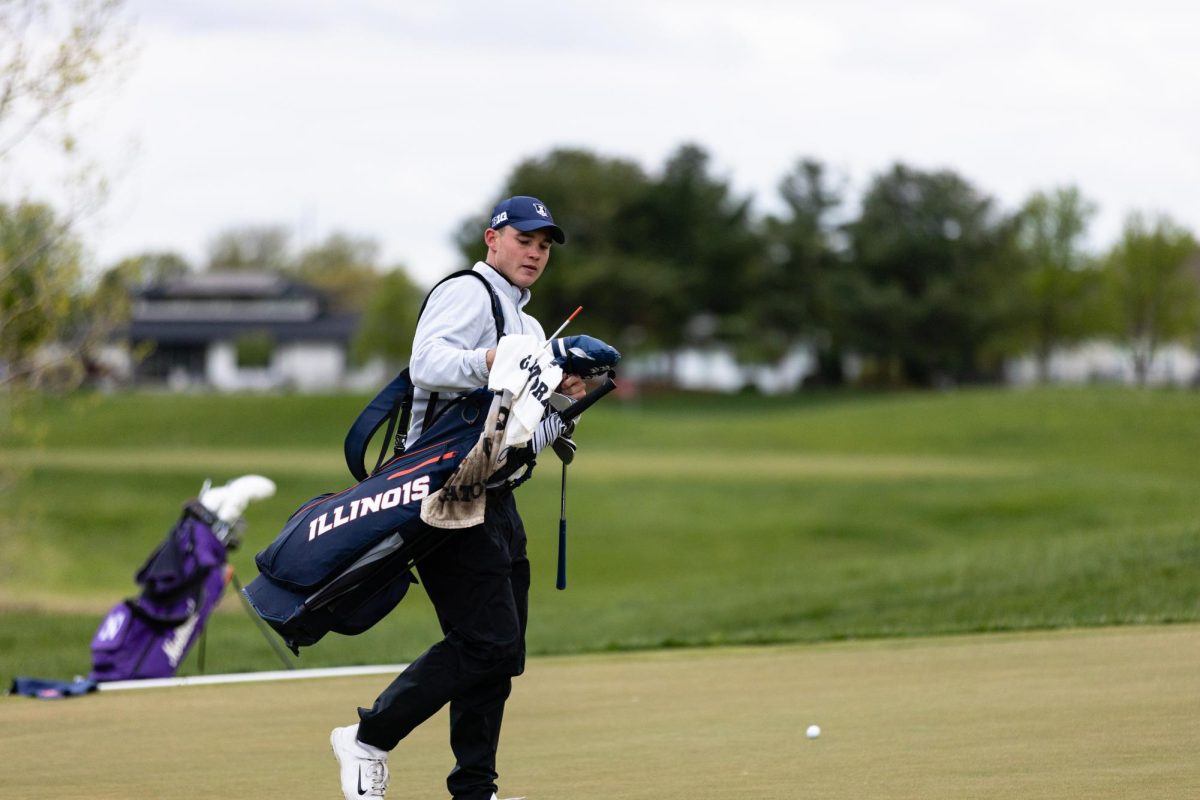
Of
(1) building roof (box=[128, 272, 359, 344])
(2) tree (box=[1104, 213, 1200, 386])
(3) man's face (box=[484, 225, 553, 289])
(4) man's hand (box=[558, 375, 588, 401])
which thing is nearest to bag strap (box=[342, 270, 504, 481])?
(3) man's face (box=[484, 225, 553, 289])

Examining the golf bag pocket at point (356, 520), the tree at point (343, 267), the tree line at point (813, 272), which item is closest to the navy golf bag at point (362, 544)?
the golf bag pocket at point (356, 520)

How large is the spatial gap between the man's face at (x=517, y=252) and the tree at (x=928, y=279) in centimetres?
6985

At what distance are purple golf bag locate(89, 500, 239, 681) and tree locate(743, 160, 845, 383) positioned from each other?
6419cm

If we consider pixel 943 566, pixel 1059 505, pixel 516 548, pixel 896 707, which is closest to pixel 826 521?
pixel 1059 505

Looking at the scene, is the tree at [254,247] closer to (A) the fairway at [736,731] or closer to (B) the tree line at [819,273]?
(B) the tree line at [819,273]

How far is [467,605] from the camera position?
15.7 feet

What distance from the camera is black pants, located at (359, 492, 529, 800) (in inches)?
187

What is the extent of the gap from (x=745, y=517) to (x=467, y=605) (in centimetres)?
2160

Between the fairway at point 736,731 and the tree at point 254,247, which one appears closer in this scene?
the fairway at point 736,731

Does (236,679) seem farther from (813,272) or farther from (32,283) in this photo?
(813,272)

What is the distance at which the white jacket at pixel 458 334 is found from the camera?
460 centimetres

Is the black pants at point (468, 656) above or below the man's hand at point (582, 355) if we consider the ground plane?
below

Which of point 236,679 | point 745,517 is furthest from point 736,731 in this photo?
point 745,517

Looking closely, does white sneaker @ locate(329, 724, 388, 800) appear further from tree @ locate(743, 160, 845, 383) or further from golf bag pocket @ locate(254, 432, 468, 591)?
Result: tree @ locate(743, 160, 845, 383)
